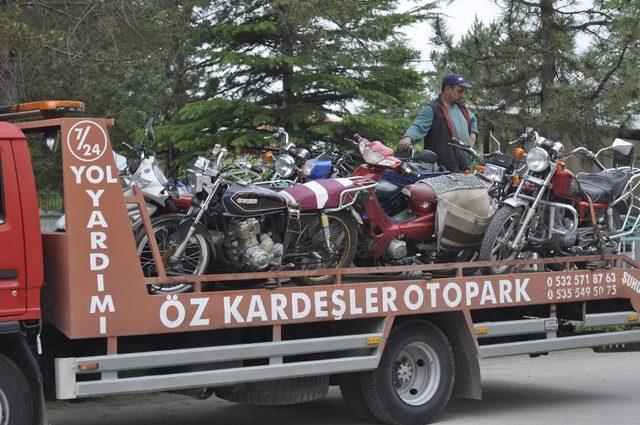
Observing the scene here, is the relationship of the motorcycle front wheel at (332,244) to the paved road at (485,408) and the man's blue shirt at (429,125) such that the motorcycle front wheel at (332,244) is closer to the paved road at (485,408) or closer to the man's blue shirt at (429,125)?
the paved road at (485,408)

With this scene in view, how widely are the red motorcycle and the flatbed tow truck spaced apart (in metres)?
0.36

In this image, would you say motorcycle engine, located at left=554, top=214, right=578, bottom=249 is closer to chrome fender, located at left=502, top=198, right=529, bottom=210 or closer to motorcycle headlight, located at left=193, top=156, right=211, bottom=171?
chrome fender, located at left=502, top=198, right=529, bottom=210

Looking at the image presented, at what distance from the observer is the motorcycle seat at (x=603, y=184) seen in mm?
10328

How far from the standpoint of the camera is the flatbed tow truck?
6.82 metres

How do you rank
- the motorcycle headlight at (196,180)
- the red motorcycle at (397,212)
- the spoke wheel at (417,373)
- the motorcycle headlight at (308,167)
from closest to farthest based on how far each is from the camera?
the motorcycle headlight at (196,180), the spoke wheel at (417,373), the motorcycle headlight at (308,167), the red motorcycle at (397,212)

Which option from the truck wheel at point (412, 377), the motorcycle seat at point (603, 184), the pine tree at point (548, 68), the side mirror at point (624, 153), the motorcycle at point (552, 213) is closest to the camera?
the truck wheel at point (412, 377)

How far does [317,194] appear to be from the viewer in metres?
8.58

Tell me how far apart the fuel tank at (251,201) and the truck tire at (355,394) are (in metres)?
1.58

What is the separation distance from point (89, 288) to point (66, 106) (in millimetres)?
1312

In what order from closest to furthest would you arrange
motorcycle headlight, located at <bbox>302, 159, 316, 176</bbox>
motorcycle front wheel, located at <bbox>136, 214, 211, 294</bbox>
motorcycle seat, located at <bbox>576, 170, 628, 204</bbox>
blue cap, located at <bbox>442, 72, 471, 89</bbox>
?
motorcycle front wheel, located at <bbox>136, 214, 211, 294</bbox>
motorcycle headlight, located at <bbox>302, 159, 316, 176</bbox>
motorcycle seat, located at <bbox>576, 170, 628, 204</bbox>
blue cap, located at <bbox>442, 72, 471, 89</bbox>

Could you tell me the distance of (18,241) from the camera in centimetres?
672

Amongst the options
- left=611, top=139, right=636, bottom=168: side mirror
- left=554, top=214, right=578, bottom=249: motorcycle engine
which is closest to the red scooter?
left=554, top=214, right=578, bottom=249: motorcycle engine

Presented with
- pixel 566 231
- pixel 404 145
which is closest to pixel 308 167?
pixel 404 145

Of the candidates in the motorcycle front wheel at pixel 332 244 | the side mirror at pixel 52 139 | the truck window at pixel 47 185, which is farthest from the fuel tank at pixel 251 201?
the side mirror at pixel 52 139
